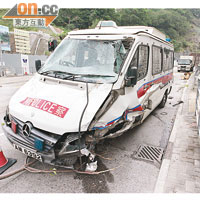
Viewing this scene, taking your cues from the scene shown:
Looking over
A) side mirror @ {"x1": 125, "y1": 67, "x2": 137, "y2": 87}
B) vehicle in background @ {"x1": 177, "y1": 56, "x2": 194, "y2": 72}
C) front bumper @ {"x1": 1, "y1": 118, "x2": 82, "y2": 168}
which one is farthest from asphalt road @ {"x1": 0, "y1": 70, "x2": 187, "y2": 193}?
vehicle in background @ {"x1": 177, "y1": 56, "x2": 194, "y2": 72}

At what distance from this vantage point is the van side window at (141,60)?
3.98 metres

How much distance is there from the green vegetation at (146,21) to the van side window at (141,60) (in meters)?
49.7

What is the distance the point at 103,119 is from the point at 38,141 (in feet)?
3.70

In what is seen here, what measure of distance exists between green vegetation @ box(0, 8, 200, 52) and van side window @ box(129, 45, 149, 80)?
49748mm

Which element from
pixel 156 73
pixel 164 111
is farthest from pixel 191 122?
pixel 156 73

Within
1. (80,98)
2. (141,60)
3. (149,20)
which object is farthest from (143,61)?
(149,20)

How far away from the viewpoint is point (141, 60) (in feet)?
14.2

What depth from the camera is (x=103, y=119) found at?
119 inches

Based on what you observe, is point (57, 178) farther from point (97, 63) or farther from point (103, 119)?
point (97, 63)

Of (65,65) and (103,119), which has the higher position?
(65,65)

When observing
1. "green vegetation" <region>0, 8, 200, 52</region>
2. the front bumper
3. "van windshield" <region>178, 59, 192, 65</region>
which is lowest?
the front bumper

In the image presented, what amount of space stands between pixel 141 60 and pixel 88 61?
138cm

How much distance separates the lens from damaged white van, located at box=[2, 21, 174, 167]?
283cm

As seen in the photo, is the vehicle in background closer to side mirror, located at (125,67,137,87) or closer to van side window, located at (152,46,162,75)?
van side window, located at (152,46,162,75)
